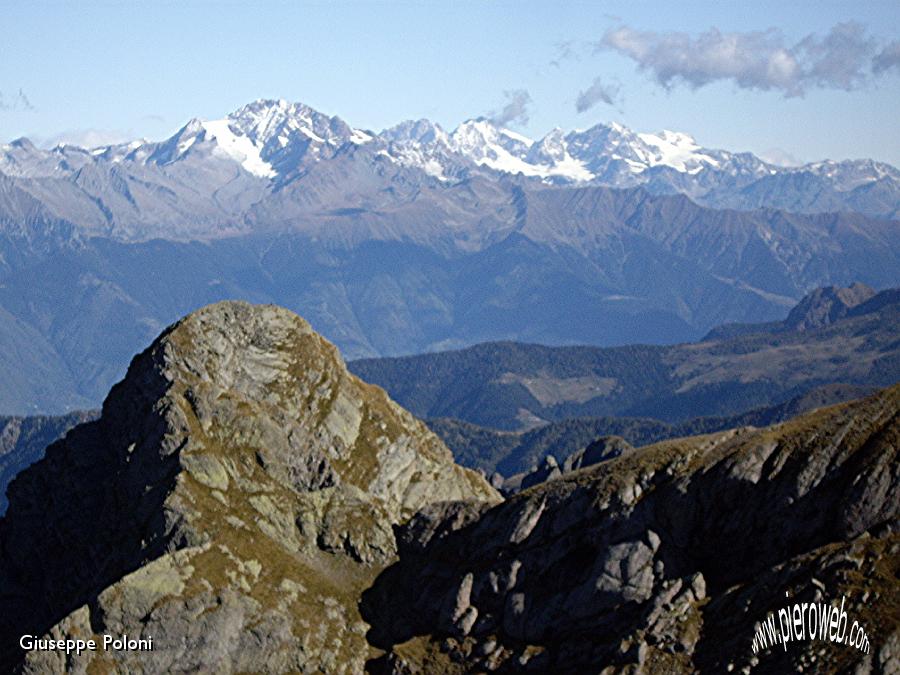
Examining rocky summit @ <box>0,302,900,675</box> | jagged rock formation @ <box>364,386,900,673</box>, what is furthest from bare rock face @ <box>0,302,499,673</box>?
jagged rock formation @ <box>364,386,900,673</box>

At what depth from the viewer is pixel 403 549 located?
16200 centimetres

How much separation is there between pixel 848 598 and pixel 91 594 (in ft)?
290

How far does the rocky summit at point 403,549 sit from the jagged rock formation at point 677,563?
9.8 inches

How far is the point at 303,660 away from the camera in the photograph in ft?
465

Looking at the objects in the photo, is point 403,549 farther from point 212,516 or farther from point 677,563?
point 677,563

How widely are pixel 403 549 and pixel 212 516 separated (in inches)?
970

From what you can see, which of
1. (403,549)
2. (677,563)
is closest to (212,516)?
(403,549)

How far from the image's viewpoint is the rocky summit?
118 metres

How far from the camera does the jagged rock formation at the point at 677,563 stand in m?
113

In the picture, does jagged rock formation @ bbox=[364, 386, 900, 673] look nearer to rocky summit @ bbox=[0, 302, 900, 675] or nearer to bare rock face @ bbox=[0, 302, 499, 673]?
rocky summit @ bbox=[0, 302, 900, 675]

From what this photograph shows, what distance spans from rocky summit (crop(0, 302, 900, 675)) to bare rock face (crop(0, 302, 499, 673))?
0.34m

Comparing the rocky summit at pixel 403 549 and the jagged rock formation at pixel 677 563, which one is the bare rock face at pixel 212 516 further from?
the jagged rock formation at pixel 677 563

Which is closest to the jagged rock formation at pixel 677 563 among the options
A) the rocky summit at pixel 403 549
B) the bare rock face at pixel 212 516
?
the rocky summit at pixel 403 549

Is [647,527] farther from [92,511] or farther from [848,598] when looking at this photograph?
[92,511]
